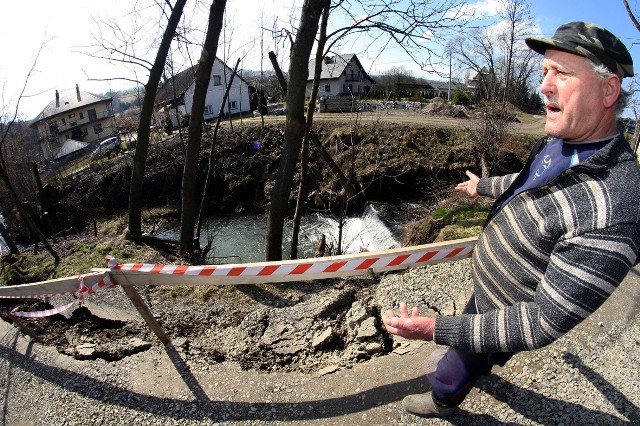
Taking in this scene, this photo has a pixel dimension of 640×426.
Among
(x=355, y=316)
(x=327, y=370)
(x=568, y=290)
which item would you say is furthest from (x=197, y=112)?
(x=568, y=290)

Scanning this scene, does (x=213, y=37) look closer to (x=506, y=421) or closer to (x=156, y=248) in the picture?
(x=156, y=248)

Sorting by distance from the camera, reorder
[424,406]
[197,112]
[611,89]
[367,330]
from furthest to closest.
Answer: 1. [197,112]
2. [367,330]
3. [424,406]
4. [611,89]

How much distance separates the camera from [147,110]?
29.5 ft

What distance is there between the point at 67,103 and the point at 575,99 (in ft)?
226

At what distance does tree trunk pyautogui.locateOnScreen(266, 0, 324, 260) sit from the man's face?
4440mm

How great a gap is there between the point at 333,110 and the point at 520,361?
3035 cm

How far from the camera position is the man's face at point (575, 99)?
1.62m

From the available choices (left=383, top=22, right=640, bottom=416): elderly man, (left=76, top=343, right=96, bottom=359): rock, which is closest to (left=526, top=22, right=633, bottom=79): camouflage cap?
(left=383, top=22, right=640, bottom=416): elderly man

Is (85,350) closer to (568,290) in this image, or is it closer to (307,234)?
(568,290)

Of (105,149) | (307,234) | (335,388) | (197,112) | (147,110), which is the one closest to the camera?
(335,388)

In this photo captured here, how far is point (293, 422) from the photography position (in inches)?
129

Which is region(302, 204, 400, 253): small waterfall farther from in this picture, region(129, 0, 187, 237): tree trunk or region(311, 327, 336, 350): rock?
region(311, 327, 336, 350): rock

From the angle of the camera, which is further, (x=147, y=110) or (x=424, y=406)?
(x=147, y=110)

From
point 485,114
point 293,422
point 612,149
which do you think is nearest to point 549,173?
point 612,149
